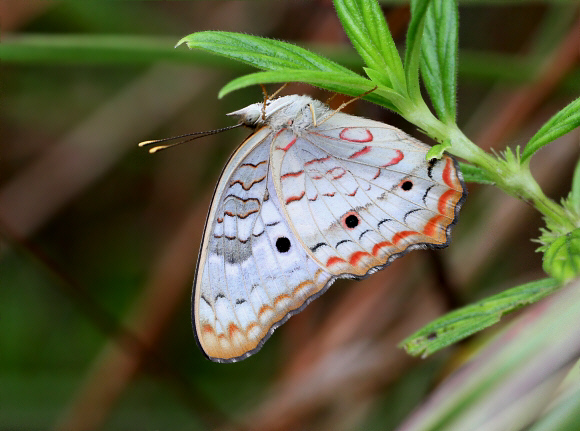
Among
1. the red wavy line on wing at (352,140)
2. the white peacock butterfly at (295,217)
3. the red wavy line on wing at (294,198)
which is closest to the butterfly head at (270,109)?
the white peacock butterfly at (295,217)

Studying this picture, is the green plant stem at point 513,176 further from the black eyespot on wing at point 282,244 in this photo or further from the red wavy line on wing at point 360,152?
the black eyespot on wing at point 282,244

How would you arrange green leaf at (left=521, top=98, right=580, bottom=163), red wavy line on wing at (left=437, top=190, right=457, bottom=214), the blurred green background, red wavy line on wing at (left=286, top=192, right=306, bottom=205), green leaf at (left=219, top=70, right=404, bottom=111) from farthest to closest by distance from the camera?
the blurred green background → red wavy line on wing at (left=286, top=192, right=306, bottom=205) → red wavy line on wing at (left=437, top=190, right=457, bottom=214) → green leaf at (left=521, top=98, right=580, bottom=163) → green leaf at (left=219, top=70, right=404, bottom=111)

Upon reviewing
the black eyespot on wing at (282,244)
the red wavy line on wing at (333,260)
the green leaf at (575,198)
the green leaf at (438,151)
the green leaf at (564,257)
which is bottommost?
the green leaf at (564,257)

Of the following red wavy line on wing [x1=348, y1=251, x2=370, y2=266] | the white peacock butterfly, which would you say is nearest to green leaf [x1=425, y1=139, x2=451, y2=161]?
the white peacock butterfly

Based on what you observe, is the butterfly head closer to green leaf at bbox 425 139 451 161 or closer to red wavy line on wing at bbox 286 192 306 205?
red wavy line on wing at bbox 286 192 306 205

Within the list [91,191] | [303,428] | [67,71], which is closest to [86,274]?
[91,191]
